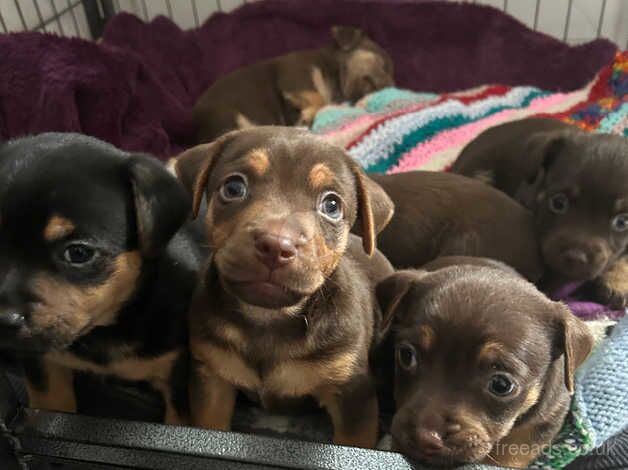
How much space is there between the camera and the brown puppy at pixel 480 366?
73.8 inches

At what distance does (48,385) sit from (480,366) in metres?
1.51

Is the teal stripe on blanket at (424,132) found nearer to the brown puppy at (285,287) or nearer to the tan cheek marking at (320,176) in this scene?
the brown puppy at (285,287)

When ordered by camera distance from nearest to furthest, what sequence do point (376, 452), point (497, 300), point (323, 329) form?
1. point (376, 452)
2. point (497, 300)
3. point (323, 329)

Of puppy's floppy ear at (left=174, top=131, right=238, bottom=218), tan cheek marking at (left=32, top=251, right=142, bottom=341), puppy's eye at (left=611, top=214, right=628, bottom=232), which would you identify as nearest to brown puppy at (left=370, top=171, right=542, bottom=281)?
puppy's eye at (left=611, top=214, right=628, bottom=232)

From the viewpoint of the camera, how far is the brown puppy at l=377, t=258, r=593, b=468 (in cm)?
188

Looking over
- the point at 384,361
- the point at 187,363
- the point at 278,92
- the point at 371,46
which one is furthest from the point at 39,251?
the point at 371,46

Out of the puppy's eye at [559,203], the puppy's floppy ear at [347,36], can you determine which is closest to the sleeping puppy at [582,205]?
the puppy's eye at [559,203]

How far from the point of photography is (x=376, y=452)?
178 centimetres

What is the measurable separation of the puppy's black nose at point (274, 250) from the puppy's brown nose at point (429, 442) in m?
0.61

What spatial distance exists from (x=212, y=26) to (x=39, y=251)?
3996 millimetres

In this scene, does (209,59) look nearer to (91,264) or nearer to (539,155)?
(539,155)

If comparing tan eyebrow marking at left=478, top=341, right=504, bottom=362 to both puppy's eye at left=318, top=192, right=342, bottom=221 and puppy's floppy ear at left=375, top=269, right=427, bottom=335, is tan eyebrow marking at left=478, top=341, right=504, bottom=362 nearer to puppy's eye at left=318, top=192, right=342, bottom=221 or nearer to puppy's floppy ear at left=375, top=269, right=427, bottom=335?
puppy's floppy ear at left=375, top=269, right=427, bottom=335

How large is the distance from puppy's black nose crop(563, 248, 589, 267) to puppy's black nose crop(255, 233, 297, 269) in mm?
1625

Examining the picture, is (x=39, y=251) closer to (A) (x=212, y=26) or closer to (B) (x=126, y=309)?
(B) (x=126, y=309)
